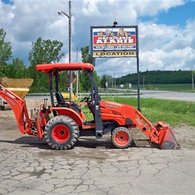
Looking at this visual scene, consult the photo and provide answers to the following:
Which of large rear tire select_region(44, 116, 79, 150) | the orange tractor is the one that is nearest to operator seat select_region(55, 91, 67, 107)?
the orange tractor

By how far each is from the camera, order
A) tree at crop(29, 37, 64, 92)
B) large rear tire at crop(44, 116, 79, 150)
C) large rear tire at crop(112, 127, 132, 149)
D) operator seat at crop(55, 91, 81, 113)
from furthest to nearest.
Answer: tree at crop(29, 37, 64, 92), operator seat at crop(55, 91, 81, 113), large rear tire at crop(112, 127, 132, 149), large rear tire at crop(44, 116, 79, 150)

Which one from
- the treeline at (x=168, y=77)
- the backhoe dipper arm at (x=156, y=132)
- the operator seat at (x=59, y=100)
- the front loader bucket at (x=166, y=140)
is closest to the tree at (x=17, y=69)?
the operator seat at (x=59, y=100)

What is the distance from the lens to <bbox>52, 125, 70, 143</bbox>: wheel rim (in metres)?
10.4

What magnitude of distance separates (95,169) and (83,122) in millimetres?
2915

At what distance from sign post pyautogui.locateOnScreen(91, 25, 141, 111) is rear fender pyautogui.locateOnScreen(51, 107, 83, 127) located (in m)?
8.79

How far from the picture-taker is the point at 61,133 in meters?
10.5

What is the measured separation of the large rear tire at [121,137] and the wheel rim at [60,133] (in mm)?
1287

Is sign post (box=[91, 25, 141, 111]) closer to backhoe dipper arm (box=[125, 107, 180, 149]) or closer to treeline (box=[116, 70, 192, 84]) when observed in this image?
backhoe dipper arm (box=[125, 107, 180, 149])

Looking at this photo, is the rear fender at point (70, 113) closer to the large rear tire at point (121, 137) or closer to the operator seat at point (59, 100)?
the operator seat at point (59, 100)

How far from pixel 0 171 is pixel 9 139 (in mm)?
4702

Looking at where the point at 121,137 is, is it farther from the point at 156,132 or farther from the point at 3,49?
the point at 3,49


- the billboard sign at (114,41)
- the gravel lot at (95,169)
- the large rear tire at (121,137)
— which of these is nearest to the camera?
the gravel lot at (95,169)

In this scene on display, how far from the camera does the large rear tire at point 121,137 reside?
10539 mm

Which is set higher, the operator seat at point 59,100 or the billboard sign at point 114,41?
the billboard sign at point 114,41
